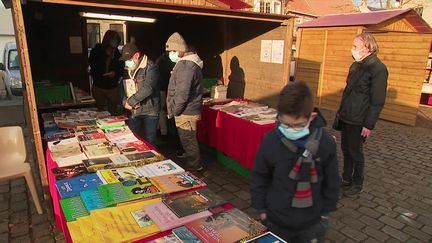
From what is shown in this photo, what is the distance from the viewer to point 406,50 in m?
7.57

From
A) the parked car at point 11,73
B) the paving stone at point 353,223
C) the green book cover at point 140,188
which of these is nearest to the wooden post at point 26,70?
the green book cover at point 140,188

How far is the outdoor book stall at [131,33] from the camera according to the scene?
208 centimetres

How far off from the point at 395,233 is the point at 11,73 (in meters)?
11.1

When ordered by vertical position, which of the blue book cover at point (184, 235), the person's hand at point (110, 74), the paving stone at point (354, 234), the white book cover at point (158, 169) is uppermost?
the person's hand at point (110, 74)

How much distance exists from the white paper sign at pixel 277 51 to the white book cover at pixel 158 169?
9.22ft

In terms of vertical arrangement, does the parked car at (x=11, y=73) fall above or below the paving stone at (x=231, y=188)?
above

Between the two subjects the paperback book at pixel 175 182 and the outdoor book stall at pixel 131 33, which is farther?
the paperback book at pixel 175 182

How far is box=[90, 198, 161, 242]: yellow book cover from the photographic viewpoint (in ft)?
5.43

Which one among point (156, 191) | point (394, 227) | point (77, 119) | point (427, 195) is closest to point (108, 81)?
point (77, 119)

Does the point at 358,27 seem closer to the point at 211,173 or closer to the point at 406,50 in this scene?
the point at 406,50

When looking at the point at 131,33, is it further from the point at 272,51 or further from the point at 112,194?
the point at 112,194

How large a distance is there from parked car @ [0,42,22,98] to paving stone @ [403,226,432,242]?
35.2 ft

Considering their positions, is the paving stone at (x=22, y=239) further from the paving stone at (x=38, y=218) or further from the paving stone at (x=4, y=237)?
the paving stone at (x=38, y=218)

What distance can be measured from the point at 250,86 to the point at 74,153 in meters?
3.41
